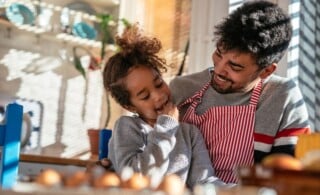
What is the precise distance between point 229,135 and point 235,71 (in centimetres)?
18

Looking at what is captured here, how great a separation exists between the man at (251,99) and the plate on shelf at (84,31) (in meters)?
2.13

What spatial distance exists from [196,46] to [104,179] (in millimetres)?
1948

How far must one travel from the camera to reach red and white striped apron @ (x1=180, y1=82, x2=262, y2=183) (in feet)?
4.48

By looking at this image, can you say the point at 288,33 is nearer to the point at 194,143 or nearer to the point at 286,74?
the point at 194,143

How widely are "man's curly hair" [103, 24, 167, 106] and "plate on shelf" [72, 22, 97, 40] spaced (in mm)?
Answer: 1972

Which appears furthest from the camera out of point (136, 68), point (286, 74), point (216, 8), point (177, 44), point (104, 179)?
point (177, 44)

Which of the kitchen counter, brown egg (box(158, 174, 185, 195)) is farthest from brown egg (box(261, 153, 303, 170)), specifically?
the kitchen counter

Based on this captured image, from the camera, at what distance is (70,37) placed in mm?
3387

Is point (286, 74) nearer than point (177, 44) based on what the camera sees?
Yes

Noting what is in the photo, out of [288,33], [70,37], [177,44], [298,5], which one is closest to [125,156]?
[288,33]

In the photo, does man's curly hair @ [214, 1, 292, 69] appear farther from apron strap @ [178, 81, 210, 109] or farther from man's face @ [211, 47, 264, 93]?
apron strap @ [178, 81, 210, 109]

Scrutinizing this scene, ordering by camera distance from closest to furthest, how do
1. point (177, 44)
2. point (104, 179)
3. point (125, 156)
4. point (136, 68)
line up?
point (104, 179)
point (125, 156)
point (136, 68)
point (177, 44)

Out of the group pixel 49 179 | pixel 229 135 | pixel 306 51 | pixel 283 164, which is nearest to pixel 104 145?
pixel 229 135

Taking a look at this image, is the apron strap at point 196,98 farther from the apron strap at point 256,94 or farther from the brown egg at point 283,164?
the brown egg at point 283,164
